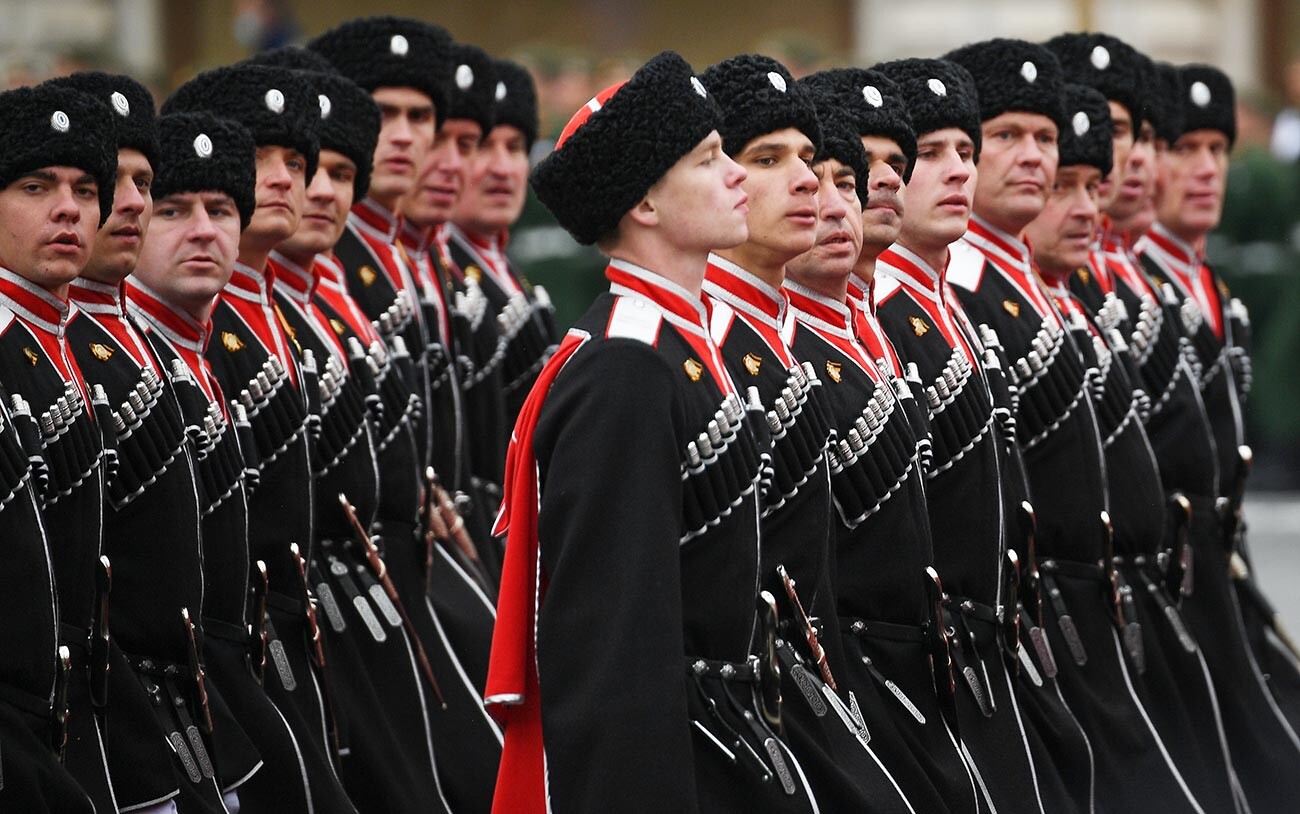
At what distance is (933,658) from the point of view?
19.4ft

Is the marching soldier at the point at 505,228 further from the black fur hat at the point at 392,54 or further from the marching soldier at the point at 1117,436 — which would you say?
the marching soldier at the point at 1117,436

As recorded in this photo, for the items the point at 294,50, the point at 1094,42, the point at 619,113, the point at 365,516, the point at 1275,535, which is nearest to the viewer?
the point at 619,113

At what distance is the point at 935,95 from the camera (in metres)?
6.53

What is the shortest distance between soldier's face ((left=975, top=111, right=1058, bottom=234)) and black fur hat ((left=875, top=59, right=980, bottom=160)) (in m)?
0.38

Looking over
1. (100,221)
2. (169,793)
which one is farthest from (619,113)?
(169,793)

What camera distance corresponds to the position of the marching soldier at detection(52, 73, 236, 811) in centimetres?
565

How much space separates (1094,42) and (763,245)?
2.89 metres

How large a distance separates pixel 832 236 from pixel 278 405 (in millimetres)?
1459

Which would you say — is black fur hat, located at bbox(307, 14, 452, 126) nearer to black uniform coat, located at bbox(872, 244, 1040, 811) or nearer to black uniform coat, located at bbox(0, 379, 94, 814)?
black uniform coat, located at bbox(872, 244, 1040, 811)

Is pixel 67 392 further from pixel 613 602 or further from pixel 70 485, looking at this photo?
pixel 613 602

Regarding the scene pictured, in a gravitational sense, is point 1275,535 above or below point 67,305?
below

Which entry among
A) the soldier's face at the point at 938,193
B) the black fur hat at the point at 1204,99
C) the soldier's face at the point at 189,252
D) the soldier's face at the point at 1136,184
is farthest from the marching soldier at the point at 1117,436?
the soldier's face at the point at 189,252

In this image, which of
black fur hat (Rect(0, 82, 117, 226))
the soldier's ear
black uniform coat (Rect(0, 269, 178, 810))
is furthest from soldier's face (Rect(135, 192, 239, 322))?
the soldier's ear

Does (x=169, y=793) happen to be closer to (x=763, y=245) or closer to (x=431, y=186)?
(x=763, y=245)
